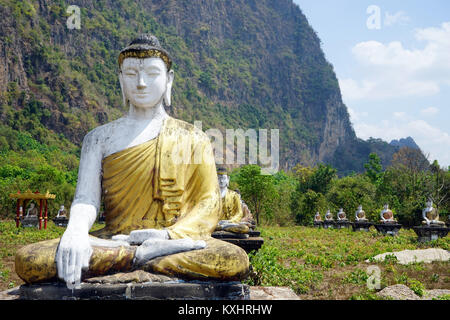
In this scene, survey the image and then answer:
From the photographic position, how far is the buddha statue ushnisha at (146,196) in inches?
142

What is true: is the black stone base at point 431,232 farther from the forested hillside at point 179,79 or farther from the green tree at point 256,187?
the forested hillside at point 179,79

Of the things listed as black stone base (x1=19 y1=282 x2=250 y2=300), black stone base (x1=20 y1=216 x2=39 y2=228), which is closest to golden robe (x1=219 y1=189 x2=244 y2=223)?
black stone base (x1=19 y1=282 x2=250 y2=300)

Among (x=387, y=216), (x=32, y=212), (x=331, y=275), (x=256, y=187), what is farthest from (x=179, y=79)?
(x=331, y=275)

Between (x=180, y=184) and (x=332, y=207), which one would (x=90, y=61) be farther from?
(x=180, y=184)

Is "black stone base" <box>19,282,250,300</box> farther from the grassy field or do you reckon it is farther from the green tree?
the green tree

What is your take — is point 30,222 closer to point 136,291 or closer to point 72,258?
point 72,258

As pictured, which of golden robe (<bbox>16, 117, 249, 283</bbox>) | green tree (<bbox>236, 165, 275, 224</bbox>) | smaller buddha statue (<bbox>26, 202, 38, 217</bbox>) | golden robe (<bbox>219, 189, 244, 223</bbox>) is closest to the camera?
golden robe (<bbox>16, 117, 249, 283</bbox>)

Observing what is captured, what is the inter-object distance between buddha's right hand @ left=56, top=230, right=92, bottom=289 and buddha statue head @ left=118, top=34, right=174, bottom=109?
1.70 meters

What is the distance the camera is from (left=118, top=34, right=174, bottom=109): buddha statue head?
449 centimetres

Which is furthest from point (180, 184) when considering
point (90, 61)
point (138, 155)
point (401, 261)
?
point (90, 61)

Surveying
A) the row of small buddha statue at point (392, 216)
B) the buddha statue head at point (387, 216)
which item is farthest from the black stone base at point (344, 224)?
the buddha statue head at point (387, 216)

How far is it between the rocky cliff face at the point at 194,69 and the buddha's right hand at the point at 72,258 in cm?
5384

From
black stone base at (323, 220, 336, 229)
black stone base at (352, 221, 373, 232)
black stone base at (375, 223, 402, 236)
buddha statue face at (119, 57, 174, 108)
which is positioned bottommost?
black stone base at (323, 220, 336, 229)

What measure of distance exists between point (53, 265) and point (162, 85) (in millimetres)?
2160
